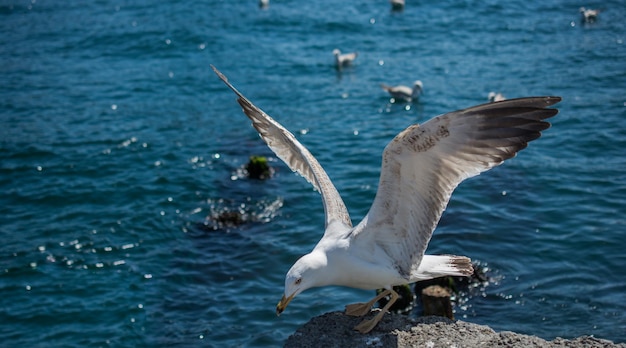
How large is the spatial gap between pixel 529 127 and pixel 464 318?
4018 mm

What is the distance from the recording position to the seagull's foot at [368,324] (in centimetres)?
630

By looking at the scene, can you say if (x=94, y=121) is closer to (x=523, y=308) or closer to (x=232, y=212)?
(x=232, y=212)

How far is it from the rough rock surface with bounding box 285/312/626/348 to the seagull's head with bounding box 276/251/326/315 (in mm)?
376

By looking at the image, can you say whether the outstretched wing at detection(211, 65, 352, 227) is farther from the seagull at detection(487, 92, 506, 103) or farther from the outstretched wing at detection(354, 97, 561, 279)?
the seagull at detection(487, 92, 506, 103)

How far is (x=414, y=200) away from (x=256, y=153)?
322 inches

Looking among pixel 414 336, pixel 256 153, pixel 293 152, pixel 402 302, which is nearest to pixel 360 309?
pixel 414 336

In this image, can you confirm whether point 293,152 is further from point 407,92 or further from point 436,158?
point 407,92

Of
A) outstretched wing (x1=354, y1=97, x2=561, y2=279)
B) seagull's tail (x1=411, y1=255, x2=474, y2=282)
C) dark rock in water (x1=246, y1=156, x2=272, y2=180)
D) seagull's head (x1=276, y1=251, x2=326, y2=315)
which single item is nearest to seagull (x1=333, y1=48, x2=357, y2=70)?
dark rock in water (x1=246, y1=156, x2=272, y2=180)

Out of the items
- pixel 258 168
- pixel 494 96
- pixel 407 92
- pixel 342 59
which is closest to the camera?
pixel 258 168

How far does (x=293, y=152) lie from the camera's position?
26.0ft

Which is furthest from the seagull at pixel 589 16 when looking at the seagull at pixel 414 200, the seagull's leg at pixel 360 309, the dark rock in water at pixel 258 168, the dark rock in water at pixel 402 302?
the seagull's leg at pixel 360 309

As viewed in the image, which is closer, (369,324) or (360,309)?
(369,324)

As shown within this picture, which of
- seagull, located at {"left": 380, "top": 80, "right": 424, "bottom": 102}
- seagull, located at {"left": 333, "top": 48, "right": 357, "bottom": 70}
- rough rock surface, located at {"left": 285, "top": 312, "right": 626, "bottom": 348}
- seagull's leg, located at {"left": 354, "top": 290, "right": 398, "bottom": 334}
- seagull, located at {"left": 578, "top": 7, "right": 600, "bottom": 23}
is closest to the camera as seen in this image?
rough rock surface, located at {"left": 285, "top": 312, "right": 626, "bottom": 348}

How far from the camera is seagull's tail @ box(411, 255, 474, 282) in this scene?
6434 millimetres
